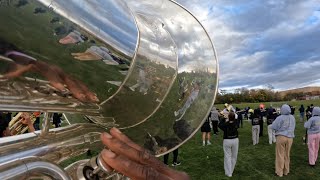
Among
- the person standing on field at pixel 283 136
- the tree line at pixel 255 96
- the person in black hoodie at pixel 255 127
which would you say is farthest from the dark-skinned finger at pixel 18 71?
the tree line at pixel 255 96

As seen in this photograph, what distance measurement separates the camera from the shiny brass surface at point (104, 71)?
37.4 inches

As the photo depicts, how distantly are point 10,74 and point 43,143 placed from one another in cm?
36

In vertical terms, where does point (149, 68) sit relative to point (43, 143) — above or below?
above

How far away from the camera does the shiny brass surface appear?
3.11ft

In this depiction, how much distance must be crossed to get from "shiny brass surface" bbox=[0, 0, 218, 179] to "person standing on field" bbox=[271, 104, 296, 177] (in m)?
7.34

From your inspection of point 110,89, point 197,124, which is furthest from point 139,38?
point 197,124

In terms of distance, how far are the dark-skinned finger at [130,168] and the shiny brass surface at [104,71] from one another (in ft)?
0.63

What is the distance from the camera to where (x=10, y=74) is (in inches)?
37.7

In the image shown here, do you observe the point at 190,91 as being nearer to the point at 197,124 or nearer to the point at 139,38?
the point at 197,124

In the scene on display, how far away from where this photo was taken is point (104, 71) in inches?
43.1

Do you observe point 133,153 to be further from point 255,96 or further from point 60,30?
point 255,96

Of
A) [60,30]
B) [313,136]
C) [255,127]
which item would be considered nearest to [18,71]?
[60,30]

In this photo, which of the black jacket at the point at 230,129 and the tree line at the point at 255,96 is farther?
the tree line at the point at 255,96

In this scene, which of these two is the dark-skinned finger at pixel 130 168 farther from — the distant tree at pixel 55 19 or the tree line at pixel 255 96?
the tree line at pixel 255 96
